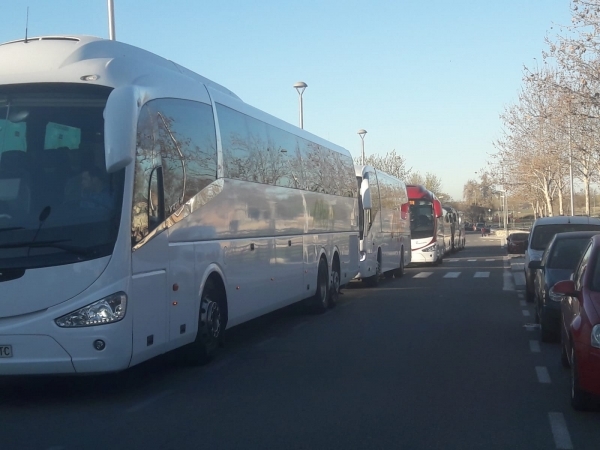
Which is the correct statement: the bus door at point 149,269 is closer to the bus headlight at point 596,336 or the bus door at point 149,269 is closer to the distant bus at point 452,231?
the bus headlight at point 596,336

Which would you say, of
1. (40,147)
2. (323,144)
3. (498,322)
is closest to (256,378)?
(40,147)

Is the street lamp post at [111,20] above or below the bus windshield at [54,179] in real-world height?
above

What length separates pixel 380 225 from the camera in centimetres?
2462

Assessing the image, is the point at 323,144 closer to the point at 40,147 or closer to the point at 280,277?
the point at 280,277

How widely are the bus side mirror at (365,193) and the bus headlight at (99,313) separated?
15103 millimetres

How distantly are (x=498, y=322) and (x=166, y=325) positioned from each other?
7852 millimetres

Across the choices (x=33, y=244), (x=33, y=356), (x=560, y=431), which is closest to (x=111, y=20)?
(x=33, y=244)

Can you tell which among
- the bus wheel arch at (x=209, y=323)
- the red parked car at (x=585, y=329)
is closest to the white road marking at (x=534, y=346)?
the red parked car at (x=585, y=329)

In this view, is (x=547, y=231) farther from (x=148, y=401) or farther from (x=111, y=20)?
(x=148, y=401)

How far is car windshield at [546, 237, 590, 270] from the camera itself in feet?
41.6

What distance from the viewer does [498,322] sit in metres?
14.6

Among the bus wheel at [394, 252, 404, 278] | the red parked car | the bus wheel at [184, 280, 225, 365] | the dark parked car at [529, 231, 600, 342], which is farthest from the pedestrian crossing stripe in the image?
the red parked car

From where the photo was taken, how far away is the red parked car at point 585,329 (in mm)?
6906

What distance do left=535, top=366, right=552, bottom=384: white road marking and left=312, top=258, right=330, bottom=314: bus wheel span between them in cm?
696
